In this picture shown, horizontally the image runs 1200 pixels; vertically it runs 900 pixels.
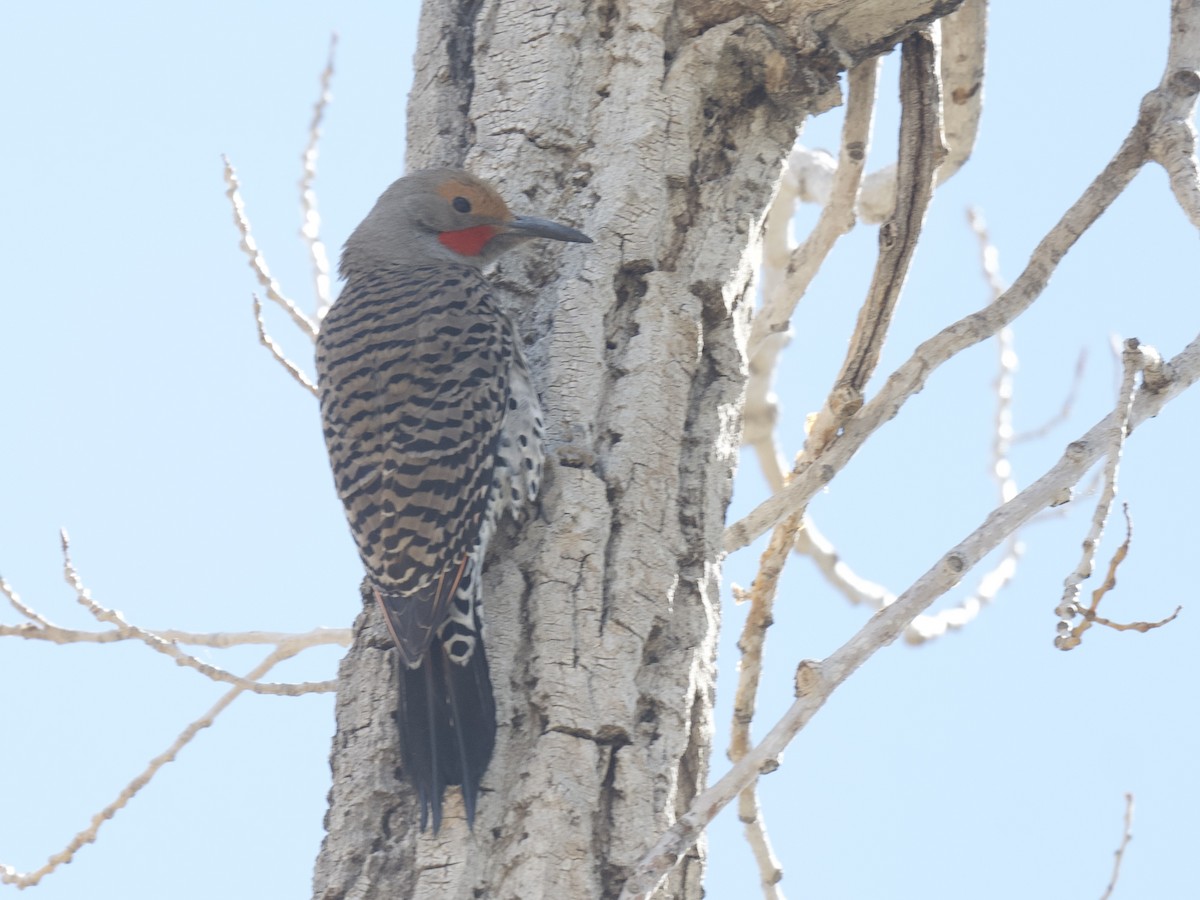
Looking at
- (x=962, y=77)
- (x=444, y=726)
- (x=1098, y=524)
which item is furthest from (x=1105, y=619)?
(x=962, y=77)

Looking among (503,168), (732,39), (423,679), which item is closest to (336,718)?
(423,679)

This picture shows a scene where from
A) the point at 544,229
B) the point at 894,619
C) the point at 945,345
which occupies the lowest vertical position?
the point at 894,619

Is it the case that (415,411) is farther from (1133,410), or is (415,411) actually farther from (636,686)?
(1133,410)

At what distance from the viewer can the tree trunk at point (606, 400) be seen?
111 inches

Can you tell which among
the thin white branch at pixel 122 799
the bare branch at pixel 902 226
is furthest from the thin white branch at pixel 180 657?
the bare branch at pixel 902 226

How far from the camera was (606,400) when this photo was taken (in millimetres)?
3355

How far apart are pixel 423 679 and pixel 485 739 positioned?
19cm

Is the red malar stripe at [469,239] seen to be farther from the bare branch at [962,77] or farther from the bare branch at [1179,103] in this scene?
the bare branch at [1179,103]

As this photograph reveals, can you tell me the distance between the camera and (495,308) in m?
3.77

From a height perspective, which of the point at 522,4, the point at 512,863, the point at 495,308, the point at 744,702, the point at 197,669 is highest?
the point at 522,4

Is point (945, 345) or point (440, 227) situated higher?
point (440, 227)

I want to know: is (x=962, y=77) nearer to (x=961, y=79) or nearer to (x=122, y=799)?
(x=961, y=79)

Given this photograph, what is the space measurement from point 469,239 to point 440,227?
10cm

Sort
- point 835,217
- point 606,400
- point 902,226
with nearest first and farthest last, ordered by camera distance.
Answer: point 606,400 → point 902,226 → point 835,217
